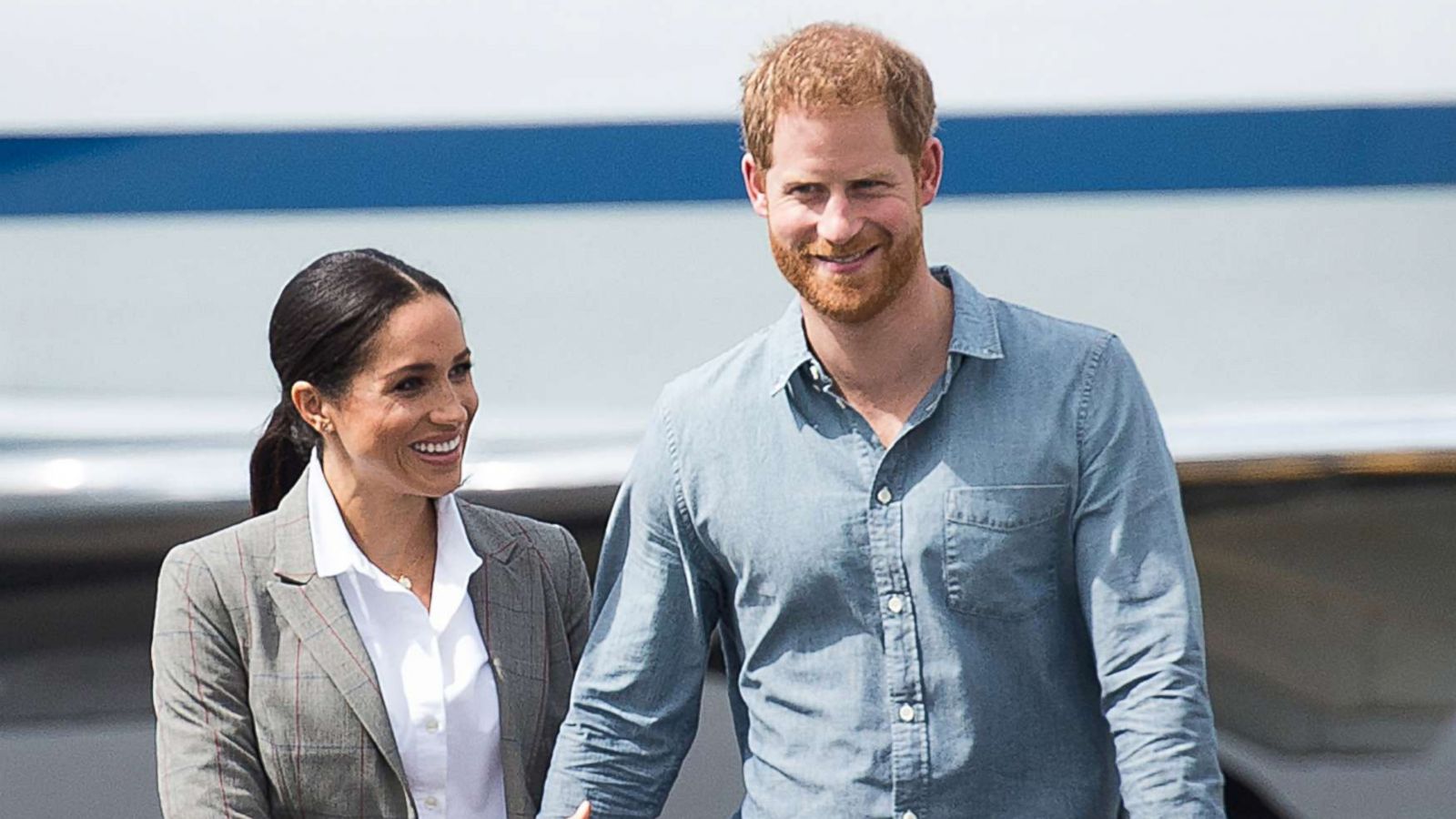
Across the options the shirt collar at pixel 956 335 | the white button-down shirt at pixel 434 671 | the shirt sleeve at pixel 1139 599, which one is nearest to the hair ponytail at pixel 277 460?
the white button-down shirt at pixel 434 671

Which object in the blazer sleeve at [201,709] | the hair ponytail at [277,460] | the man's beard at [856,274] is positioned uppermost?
the man's beard at [856,274]

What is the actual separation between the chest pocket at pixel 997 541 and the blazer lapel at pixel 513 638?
471 millimetres

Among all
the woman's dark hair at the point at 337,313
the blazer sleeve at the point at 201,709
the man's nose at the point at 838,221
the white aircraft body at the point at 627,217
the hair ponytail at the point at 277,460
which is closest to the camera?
the man's nose at the point at 838,221

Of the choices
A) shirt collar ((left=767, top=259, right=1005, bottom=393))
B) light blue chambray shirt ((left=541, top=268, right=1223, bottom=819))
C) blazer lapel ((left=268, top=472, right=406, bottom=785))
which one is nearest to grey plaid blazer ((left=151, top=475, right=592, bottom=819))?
blazer lapel ((left=268, top=472, right=406, bottom=785))

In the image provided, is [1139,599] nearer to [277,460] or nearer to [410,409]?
[410,409]

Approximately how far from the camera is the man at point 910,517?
1642mm

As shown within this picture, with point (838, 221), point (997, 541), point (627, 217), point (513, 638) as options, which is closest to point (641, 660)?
point (513, 638)

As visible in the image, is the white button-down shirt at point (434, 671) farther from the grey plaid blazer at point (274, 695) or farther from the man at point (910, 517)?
the man at point (910, 517)

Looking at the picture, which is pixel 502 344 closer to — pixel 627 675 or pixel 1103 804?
pixel 627 675

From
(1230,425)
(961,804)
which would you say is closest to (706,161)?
(1230,425)

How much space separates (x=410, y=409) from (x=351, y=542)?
15 centimetres

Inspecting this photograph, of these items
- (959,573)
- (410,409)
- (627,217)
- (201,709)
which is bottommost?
(201,709)

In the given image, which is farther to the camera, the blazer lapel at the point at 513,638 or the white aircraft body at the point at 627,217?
the white aircraft body at the point at 627,217

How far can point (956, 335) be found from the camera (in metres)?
1.72
